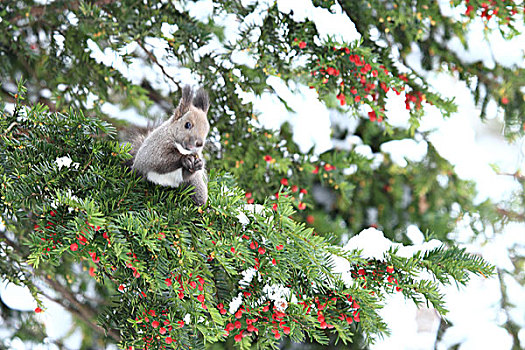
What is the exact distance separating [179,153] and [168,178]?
6cm

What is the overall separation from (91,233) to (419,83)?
40.4 inches

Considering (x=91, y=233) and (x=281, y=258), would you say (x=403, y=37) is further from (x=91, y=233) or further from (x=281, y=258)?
(x=91, y=233)

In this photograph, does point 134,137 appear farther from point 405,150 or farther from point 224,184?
point 405,150

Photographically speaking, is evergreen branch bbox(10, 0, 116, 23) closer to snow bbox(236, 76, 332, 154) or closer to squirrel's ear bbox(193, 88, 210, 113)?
snow bbox(236, 76, 332, 154)

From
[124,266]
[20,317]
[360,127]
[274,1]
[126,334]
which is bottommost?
[20,317]

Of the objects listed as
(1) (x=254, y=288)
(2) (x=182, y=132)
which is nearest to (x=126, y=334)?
(1) (x=254, y=288)

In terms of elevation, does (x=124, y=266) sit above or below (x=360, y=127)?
above

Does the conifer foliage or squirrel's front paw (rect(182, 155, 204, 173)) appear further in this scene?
squirrel's front paw (rect(182, 155, 204, 173))

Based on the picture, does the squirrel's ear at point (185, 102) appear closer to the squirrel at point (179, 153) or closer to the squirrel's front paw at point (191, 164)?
the squirrel at point (179, 153)

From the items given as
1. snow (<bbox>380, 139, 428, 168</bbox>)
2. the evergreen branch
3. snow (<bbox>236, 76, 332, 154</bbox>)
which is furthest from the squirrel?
snow (<bbox>380, 139, 428, 168</bbox>)

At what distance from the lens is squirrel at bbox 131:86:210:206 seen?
981 millimetres

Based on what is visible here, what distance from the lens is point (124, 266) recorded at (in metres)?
0.88

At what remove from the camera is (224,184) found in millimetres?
1088

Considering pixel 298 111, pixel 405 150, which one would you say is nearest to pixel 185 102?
pixel 298 111
